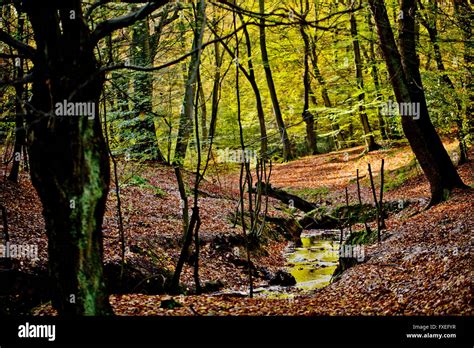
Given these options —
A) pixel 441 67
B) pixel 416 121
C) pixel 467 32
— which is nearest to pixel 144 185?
pixel 416 121

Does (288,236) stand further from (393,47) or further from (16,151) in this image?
(16,151)

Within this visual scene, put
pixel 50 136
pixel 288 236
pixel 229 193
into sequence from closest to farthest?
pixel 50 136 < pixel 288 236 < pixel 229 193

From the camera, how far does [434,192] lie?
12719 mm

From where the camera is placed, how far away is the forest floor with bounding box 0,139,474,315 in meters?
6.79

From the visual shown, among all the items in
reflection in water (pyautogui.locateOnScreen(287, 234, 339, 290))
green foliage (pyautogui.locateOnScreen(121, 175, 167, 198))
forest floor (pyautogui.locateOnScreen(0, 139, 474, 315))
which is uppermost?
green foliage (pyautogui.locateOnScreen(121, 175, 167, 198))

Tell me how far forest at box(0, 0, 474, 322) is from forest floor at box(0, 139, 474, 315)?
0.05 metres

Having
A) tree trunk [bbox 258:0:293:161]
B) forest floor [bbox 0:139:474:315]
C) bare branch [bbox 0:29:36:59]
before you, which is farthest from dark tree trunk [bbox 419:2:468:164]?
bare branch [bbox 0:29:36:59]

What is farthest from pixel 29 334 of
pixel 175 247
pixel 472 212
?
pixel 472 212

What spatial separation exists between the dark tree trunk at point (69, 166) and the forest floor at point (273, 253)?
2.06 meters

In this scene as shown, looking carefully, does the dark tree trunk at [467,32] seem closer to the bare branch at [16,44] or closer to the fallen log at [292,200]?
the fallen log at [292,200]

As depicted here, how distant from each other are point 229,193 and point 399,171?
25.2 feet

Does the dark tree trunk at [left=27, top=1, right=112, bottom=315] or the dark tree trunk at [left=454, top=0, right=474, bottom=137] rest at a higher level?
the dark tree trunk at [left=454, top=0, right=474, bottom=137]

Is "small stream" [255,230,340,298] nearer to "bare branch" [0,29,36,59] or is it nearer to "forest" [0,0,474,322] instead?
"forest" [0,0,474,322]

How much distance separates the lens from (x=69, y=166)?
466 centimetres
